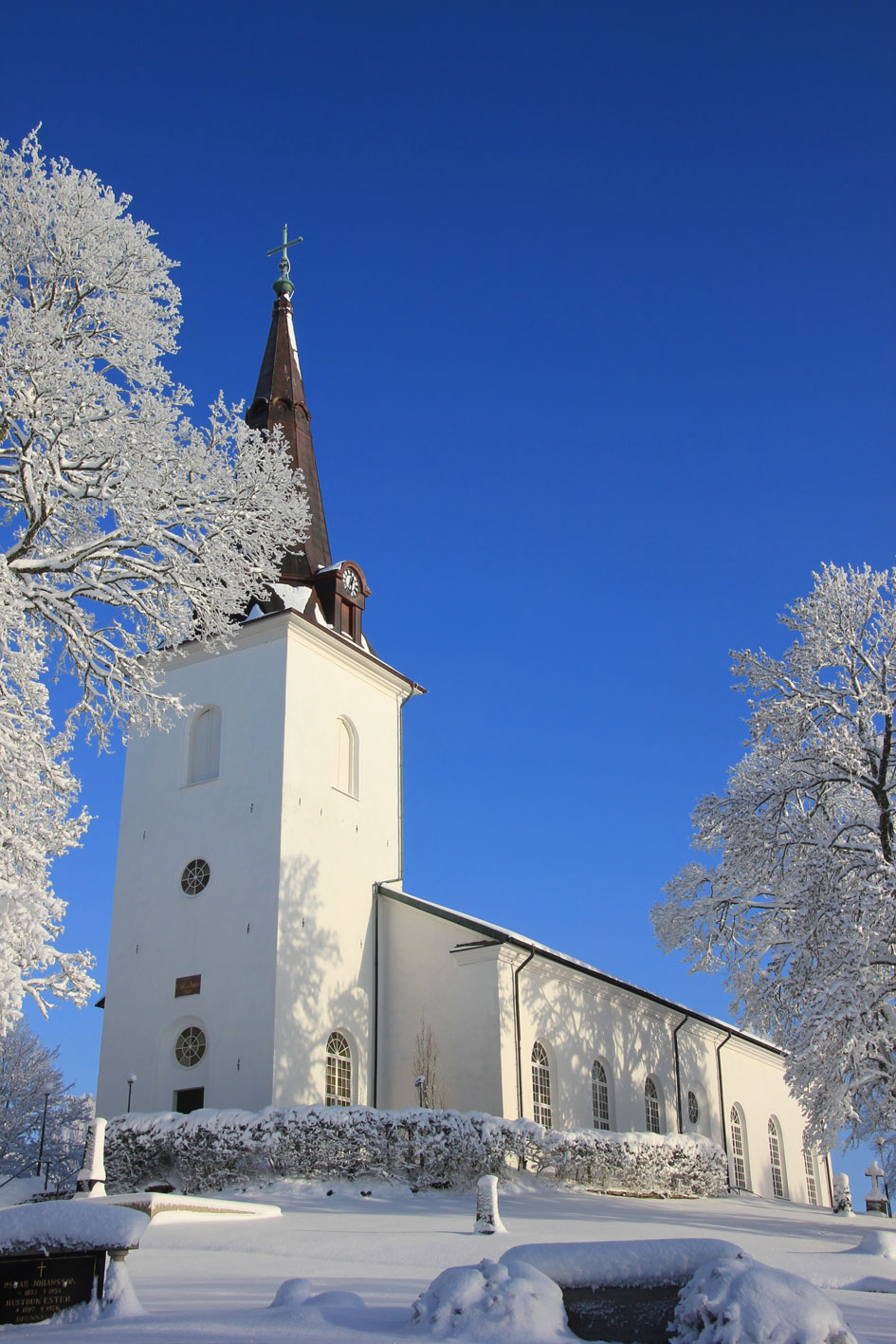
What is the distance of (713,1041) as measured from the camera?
119ft

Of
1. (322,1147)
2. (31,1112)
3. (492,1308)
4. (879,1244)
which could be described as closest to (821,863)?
(879,1244)

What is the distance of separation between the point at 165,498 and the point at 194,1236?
9264mm

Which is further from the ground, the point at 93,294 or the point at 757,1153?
the point at 93,294

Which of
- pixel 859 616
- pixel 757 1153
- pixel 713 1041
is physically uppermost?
pixel 859 616

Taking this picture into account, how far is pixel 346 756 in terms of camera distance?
27.7 m

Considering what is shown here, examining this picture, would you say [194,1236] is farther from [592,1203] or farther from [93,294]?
[93,294]

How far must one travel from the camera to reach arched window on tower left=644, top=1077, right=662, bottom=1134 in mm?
30781

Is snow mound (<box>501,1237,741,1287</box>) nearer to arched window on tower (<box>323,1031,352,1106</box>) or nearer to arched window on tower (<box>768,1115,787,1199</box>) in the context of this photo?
arched window on tower (<box>323,1031,352,1106</box>)

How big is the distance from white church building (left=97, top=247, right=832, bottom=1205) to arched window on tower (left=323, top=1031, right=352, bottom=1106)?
0.16 ft

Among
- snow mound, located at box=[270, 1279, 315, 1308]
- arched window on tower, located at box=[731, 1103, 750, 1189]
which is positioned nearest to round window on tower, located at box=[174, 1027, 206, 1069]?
snow mound, located at box=[270, 1279, 315, 1308]

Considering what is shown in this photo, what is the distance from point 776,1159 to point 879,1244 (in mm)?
26045

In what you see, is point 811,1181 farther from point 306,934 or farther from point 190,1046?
point 190,1046

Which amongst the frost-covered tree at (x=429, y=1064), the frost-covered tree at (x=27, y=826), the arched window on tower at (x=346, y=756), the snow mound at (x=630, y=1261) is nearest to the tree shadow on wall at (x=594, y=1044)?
the frost-covered tree at (x=429, y=1064)

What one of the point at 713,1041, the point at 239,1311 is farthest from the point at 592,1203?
the point at 713,1041
